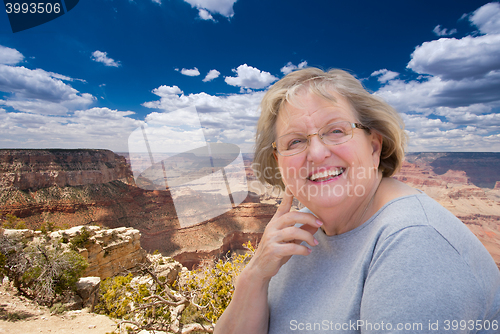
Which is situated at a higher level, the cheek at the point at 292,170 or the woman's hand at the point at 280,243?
the cheek at the point at 292,170

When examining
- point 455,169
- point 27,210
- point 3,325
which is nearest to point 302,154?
point 3,325

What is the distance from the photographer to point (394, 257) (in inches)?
25.4

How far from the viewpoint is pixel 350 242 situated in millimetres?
927

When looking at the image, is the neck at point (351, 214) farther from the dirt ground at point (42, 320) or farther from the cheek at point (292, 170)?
the dirt ground at point (42, 320)

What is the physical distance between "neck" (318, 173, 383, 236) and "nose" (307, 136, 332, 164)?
21cm

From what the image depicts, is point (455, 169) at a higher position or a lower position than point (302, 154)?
lower

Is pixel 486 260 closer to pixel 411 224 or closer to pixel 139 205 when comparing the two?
pixel 411 224

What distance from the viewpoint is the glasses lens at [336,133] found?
1.01 metres

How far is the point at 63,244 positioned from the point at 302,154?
538 inches

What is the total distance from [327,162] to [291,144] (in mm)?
195

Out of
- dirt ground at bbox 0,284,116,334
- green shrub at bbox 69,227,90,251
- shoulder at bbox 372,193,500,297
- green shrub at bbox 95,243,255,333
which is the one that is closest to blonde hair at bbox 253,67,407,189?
shoulder at bbox 372,193,500,297

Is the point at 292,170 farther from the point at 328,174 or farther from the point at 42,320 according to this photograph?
the point at 42,320

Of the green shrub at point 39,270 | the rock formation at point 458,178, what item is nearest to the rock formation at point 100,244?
the green shrub at point 39,270

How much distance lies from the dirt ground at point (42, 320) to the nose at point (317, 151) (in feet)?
24.2
